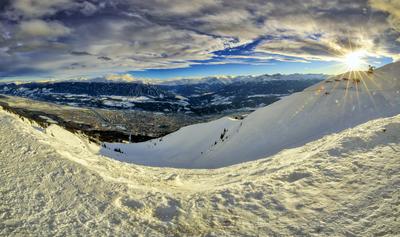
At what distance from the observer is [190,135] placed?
164 feet

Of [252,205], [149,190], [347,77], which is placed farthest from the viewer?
[347,77]

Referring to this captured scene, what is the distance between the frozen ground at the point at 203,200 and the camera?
384 inches

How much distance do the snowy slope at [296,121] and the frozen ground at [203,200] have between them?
1515 centimetres

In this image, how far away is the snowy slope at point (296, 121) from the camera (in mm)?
30297

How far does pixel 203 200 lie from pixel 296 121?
80.9 ft

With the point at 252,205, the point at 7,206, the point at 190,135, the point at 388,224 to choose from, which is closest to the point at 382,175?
the point at 388,224

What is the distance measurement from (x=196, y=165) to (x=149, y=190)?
23261 mm

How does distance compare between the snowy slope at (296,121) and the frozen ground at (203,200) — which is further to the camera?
the snowy slope at (296,121)

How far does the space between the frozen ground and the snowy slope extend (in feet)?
49.7

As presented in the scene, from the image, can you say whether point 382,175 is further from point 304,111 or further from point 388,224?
point 304,111

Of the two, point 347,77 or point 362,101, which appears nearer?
point 362,101

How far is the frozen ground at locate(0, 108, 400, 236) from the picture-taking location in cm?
974

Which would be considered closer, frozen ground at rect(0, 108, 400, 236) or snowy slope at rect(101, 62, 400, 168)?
frozen ground at rect(0, 108, 400, 236)

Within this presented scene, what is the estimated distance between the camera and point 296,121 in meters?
34.6
